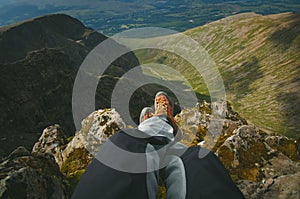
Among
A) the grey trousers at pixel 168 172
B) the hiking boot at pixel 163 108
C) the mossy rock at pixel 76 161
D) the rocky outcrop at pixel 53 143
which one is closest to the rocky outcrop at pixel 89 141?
the mossy rock at pixel 76 161

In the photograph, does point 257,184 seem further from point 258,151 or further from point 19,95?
point 19,95

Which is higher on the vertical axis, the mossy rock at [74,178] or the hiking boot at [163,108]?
the hiking boot at [163,108]

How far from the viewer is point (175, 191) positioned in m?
6.22

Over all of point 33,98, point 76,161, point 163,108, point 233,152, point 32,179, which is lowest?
point 33,98

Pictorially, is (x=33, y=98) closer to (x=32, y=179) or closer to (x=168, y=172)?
(x=32, y=179)

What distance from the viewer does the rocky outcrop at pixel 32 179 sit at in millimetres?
8625

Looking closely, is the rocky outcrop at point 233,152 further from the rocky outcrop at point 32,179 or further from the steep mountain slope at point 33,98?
the steep mountain slope at point 33,98

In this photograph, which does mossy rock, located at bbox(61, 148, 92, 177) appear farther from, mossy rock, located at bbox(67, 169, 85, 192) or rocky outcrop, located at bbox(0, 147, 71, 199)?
rocky outcrop, located at bbox(0, 147, 71, 199)

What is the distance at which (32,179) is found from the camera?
9320mm

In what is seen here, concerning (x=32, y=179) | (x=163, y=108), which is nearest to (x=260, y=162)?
(x=163, y=108)

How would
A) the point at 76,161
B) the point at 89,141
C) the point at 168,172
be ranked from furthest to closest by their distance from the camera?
the point at 89,141, the point at 76,161, the point at 168,172

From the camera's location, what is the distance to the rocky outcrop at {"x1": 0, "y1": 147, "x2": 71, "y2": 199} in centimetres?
862

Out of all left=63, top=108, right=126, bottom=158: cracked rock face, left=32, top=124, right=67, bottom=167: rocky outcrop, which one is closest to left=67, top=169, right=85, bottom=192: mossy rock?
left=63, top=108, right=126, bottom=158: cracked rock face

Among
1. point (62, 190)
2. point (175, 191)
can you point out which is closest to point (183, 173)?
point (175, 191)
